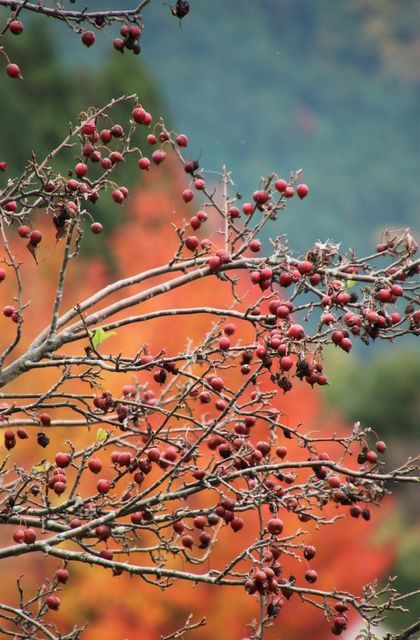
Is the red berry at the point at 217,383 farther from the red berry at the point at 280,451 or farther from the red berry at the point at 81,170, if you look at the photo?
the red berry at the point at 81,170

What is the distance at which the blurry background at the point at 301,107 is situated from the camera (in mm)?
29297

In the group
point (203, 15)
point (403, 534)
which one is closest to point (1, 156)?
point (403, 534)

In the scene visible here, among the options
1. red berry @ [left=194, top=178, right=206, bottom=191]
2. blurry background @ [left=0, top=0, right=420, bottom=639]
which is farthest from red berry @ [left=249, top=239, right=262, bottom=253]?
blurry background @ [left=0, top=0, right=420, bottom=639]

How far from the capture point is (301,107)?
4980 inches

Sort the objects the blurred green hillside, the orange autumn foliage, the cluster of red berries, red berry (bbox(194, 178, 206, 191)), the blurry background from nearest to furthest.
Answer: the cluster of red berries < red berry (bbox(194, 178, 206, 191)) < the orange autumn foliage < the blurry background < the blurred green hillside

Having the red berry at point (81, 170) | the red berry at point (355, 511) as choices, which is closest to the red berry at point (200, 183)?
the red berry at point (81, 170)

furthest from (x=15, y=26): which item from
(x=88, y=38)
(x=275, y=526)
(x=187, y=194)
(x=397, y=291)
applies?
(x=275, y=526)

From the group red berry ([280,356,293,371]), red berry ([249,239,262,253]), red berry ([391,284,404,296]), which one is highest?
red berry ([249,239,262,253])

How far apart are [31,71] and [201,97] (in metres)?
92.3

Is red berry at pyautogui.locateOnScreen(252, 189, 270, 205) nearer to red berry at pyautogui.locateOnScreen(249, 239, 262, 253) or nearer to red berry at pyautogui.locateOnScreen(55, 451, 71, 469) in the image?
red berry at pyautogui.locateOnScreen(249, 239, 262, 253)

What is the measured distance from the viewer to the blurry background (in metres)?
29.3

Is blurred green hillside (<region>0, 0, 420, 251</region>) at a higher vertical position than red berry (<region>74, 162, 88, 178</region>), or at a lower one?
higher

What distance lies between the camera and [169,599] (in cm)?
1706

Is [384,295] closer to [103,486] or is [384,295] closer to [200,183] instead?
[200,183]
